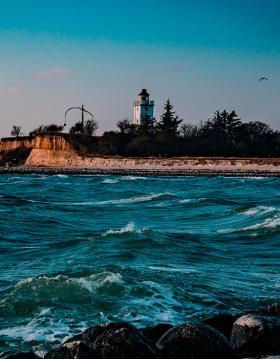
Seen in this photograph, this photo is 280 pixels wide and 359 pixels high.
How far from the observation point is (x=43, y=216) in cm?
2761

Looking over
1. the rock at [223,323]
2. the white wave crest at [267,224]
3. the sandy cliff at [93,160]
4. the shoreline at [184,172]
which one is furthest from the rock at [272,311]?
the sandy cliff at [93,160]

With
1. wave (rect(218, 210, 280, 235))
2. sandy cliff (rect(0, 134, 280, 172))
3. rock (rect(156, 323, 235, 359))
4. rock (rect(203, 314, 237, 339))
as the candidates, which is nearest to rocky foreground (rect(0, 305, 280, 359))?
rock (rect(156, 323, 235, 359))

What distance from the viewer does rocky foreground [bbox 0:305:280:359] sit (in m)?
7.02

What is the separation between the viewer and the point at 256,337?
7695mm

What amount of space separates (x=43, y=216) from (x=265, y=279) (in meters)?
15.8

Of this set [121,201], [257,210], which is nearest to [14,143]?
[121,201]

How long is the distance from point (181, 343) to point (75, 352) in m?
1.20

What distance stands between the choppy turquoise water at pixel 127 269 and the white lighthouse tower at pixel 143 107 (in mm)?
77505

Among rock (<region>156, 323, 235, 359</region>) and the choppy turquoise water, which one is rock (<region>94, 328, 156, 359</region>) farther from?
the choppy turquoise water

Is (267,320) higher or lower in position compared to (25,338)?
higher

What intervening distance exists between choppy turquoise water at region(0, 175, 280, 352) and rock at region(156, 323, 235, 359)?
1.95 meters

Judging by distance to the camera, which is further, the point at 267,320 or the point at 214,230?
the point at 214,230

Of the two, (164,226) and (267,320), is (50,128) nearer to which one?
(164,226)

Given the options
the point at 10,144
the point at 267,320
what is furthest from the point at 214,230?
the point at 10,144
